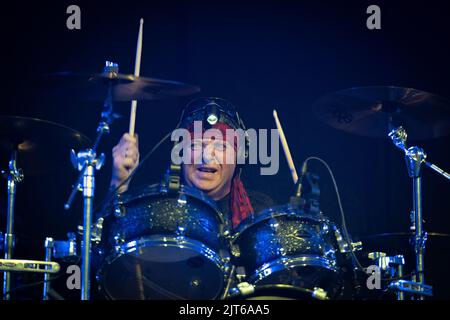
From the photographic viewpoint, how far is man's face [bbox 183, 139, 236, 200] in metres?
3.86

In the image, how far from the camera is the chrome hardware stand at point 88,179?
274 centimetres

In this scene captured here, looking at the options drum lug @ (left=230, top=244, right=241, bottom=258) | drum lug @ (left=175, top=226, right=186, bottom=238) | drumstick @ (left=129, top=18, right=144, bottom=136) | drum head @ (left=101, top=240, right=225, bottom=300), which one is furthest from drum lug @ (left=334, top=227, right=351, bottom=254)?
drumstick @ (left=129, top=18, right=144, bottom=136)

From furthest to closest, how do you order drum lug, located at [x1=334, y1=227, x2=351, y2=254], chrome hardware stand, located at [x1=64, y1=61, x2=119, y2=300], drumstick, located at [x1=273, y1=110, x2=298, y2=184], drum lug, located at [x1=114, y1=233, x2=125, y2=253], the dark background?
the dark background < drumstick, located at [x1=273, y1=110, x2=298, y2=184] < drum lug, located at [x1=334, y1=227, x2=351, y2=254] < drum lug, located at [x1=114, y1=233, x2=125, y2=253] < chrome hardware stand, located at [x1=64, y1=61, x2=119, y2=300]

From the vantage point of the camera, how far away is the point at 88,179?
113 inches

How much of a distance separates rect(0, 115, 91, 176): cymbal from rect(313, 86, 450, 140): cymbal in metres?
1.33

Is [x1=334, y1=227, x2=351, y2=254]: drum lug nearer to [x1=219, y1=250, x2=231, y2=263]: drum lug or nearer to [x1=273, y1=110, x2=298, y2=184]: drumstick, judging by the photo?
[x1=219, y1=250, x2=231, y2=263]: drum lug

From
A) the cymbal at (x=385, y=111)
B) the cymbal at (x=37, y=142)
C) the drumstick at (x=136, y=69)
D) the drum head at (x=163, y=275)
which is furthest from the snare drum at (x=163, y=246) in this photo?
the cymbal at (x=385, y=111)

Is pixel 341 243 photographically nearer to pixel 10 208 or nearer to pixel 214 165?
pixel 214 165

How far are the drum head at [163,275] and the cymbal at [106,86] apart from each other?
808 millimetres

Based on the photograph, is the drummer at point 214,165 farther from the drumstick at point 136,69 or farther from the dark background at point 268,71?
the dark background at point 268,71

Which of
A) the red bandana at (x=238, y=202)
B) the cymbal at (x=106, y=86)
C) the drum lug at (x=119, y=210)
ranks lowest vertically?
the drum lug at (x=119, y=210)

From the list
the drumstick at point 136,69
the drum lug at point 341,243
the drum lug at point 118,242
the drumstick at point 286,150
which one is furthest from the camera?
the drumstick at point 286,150

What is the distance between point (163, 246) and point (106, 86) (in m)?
0.88
